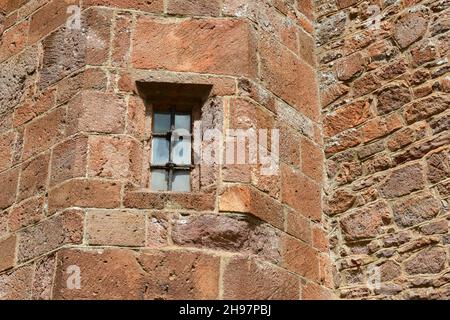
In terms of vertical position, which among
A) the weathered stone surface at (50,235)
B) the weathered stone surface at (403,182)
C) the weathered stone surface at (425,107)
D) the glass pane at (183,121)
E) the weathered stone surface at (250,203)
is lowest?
the weathered stone surface at (50,235)

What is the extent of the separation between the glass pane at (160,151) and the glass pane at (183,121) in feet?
0.41

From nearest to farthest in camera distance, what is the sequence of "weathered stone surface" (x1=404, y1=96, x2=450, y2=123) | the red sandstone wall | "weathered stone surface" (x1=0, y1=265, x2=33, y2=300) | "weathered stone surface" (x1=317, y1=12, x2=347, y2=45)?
the red sandstone wall
"weathered stone surface" (x1=0, y1=265, x2=33, y2=300)
"weathered stone surface" (x1=404, y1=96, x2=450, y2=123)
"weathered stone surface" (x1=317, y1=12, x2=347, y2=45)

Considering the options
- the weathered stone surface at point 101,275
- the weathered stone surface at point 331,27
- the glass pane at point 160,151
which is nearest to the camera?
the weathered stone surface at point 101,275

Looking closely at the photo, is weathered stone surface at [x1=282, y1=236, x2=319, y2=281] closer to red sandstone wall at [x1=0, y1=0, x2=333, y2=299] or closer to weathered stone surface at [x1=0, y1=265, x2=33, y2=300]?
red sandstone wall at [x1=0, y1=0, x2=333, y2=299]

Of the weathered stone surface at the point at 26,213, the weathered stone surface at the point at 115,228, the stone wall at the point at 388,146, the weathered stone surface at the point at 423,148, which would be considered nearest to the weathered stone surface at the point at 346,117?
the stone wall at the point at 388,146

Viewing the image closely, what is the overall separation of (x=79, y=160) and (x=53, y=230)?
40 cm

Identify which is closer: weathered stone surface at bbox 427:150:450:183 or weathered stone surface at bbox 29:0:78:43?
weathered stone surface at bbox 427:150:450:183

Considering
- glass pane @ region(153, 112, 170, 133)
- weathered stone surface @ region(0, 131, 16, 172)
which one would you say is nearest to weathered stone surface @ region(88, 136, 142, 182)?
glass pane @ region(153, 112, 170, 133)

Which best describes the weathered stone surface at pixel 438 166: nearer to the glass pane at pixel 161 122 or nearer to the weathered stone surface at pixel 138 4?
the glass pane at pixel 161 122

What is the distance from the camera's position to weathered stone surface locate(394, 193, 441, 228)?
163 inches

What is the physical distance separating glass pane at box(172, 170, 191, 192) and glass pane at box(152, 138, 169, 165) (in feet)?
0.34

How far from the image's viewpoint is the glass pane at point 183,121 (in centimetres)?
421

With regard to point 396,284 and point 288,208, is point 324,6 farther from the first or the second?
point 396,284

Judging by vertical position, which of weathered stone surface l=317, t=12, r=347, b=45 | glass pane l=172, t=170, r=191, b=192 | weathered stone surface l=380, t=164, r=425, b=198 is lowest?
glass pane l=172, t=170, r=191, b=192
